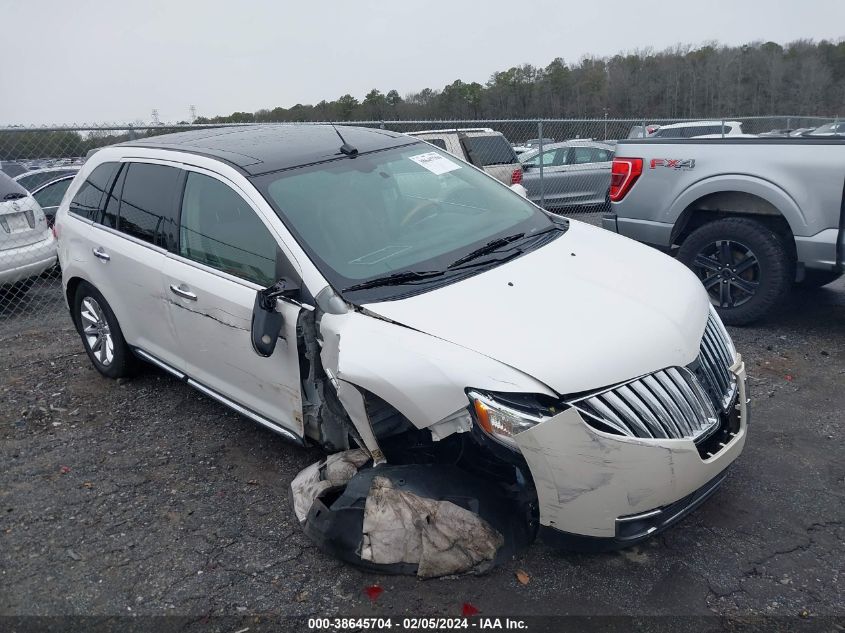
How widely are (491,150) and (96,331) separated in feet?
26.9

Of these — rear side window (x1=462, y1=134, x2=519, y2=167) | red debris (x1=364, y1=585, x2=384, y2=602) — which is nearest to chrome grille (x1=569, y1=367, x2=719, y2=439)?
red debris (x1=364, y1=585, x2=384, y2=602)

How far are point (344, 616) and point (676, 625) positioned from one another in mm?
1255

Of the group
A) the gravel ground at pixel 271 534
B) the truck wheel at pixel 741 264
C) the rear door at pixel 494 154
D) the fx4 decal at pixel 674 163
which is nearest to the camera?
the gravel ground at pixel 271 534

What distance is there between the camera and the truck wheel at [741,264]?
208 inches

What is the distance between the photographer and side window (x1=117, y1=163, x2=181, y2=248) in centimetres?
404

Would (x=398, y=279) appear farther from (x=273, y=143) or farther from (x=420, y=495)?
(x=273, y=143)

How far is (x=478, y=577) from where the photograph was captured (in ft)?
9.18

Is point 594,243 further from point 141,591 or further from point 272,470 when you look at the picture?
point 141,591

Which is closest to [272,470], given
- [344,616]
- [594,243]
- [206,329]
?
[206,329]

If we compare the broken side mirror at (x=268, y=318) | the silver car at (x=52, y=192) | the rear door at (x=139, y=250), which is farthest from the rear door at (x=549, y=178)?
the broken side mirror at (x=268, y=318)

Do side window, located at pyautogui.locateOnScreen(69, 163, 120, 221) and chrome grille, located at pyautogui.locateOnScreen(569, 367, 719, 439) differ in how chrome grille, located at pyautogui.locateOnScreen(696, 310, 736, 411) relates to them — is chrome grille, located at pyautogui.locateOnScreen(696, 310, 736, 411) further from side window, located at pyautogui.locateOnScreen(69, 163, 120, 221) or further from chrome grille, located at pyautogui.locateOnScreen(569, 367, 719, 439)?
side window, located at pyautogui.locateOnScreen(69, 163, 120, 221)

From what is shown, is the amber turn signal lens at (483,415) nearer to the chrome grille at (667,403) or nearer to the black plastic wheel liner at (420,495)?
the chrome grille at (667,403)

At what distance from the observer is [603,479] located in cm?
249

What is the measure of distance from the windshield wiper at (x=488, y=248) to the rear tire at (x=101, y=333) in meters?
2.73
